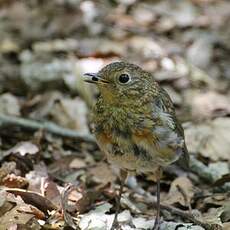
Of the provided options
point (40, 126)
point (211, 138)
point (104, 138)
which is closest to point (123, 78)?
point (104, 138)

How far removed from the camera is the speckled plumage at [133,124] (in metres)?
4.03

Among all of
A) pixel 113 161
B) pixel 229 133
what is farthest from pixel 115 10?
pixel 113 161

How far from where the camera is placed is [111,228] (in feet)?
13.8

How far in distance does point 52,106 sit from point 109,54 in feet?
4.01

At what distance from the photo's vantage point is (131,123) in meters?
4.05

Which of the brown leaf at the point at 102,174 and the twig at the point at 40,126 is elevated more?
the twig at the point at 40,126

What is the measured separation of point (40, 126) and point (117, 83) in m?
1.47

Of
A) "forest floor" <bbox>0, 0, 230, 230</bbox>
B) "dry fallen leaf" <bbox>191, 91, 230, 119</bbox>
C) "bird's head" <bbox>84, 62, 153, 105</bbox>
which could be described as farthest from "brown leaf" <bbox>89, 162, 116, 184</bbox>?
"dry fallen leaf" <bbox>191, 91, 230, 119</bbox>

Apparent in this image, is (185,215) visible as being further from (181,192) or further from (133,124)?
(133,124)

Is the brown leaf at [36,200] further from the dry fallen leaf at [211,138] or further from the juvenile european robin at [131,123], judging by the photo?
the dry fallen leaf at [211,138]

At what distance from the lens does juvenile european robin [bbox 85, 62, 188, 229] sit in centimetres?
403

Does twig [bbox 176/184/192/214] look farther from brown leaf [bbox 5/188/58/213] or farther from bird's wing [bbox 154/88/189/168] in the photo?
brown leaf [bbox 5/188/58/213]

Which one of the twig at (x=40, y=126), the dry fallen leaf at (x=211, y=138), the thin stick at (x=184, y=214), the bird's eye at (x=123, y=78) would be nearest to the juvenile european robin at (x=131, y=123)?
the bird's eye at (x=123, y=78)

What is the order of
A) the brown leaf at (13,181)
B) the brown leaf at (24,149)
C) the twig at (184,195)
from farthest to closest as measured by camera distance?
the brown leaf at (24,149) → the twig at (184,195) → the brown leaf at (13,181)
